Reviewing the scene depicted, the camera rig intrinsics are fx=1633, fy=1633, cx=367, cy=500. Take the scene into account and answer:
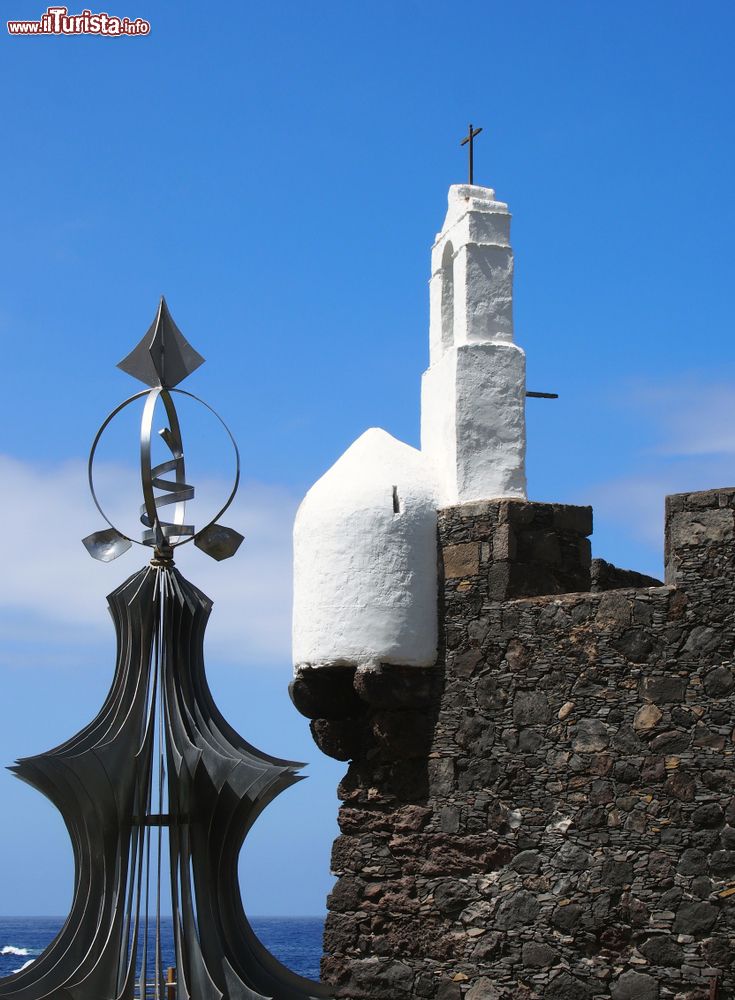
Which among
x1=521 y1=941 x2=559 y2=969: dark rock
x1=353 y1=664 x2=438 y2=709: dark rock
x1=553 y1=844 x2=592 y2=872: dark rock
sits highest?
x1=353 y1=664 x2=438 y2=709: dark rock

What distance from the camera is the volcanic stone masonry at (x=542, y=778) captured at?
35.9 ft

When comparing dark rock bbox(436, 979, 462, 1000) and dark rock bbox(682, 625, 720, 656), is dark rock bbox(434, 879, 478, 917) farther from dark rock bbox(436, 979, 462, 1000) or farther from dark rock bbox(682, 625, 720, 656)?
dark rock bbox(682, 625, 720, 656)

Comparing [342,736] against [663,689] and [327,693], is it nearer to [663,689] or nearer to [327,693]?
[327,693]

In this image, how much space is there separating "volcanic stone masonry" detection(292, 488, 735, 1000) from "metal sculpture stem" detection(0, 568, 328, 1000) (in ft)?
2.49

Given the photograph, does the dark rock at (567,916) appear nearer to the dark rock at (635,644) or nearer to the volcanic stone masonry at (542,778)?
the volcanic stone masonry at (542,778)

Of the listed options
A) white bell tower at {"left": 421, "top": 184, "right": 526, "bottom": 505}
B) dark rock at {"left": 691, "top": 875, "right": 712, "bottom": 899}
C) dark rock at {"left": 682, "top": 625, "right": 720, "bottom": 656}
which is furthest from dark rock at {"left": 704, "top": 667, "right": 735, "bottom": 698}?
white bell tower at {"left": 421, "top": 184, "right": 526, "bottom": 505}

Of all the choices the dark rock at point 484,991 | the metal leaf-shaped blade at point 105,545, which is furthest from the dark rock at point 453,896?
the metal leaf-shaped blade at point 105,545

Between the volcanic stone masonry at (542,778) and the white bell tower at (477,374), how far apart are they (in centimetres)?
49

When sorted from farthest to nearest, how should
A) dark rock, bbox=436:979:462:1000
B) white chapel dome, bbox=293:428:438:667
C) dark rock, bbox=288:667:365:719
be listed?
dark rock, bbox=288:667:365:719 → white chapel dome, bbox=293:428:438:667 → dark rock, bbox=436:979:462:1000

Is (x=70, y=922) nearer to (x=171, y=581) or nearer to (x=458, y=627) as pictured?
(x=171, y=581)

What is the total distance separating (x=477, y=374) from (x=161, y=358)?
99.9 inches

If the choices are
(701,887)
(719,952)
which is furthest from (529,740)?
(719,952)

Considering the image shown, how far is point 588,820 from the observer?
11.3m

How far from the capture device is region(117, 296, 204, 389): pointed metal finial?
42.2 feet
